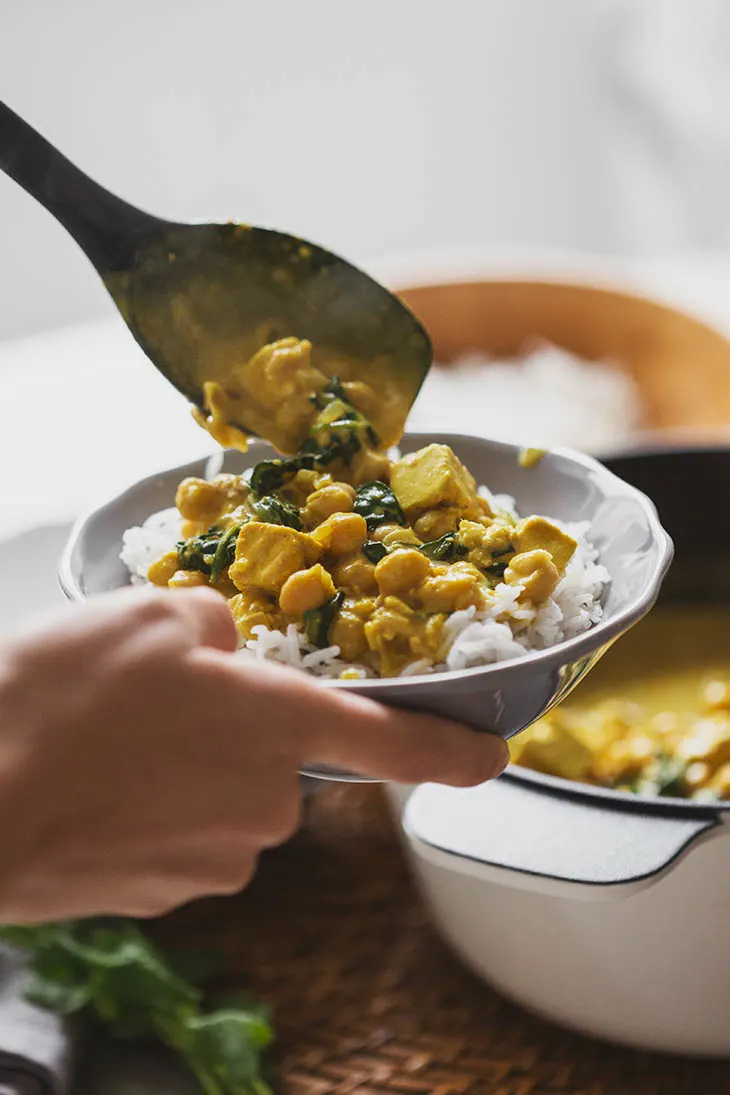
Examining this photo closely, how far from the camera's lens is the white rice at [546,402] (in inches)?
80.9

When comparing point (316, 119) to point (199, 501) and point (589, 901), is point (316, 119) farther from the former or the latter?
point (589, 901)

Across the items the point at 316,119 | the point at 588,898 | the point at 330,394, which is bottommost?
the point at 588,898

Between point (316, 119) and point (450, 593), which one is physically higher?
point (316, 119)

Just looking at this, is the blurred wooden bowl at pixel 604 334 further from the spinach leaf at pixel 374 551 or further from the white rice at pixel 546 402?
the spinach leaf at pixel 374 551

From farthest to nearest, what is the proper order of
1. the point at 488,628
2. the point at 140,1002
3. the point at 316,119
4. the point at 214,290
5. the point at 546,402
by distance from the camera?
the point at 316,119, the point at 546,402, the point at 140,1002, the point at 214,290, the point at 488,628

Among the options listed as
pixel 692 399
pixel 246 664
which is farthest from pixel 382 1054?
pixel 692 399

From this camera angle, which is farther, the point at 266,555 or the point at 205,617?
the point at 266,555

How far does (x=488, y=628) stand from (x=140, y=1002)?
1.98 feet

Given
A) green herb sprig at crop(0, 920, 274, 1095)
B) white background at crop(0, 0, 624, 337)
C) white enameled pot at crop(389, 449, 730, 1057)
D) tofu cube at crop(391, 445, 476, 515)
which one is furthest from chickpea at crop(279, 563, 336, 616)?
white background at crop(0, 0, 624, 337)

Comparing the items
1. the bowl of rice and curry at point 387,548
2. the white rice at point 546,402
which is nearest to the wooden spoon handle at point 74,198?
the bowl of rice and curry at point 387,548

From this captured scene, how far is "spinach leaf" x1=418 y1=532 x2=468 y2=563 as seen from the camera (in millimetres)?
Result: 844

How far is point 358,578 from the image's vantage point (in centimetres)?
81

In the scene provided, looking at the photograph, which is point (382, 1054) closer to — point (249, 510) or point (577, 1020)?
point (577, 1020)

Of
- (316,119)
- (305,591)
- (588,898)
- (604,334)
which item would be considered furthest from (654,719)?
(316,119)
